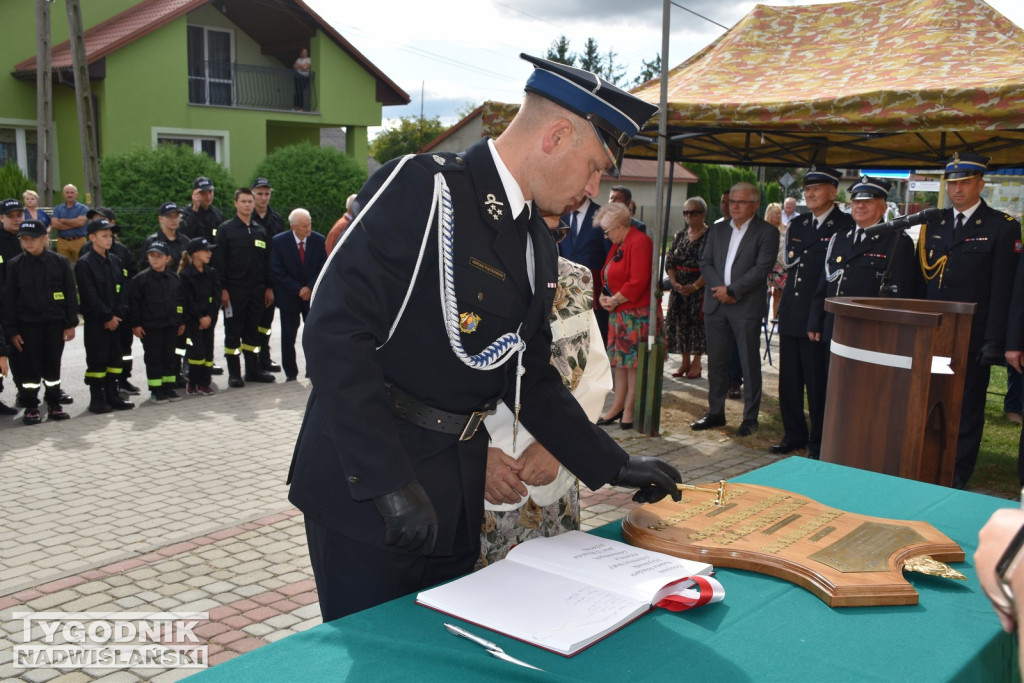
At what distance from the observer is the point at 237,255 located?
991cm

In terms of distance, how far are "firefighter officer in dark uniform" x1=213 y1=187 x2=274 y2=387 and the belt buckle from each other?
8003 millimetres

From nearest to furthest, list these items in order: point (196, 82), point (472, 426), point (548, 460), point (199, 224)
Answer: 1. point (472, 426)
2. point (548, 460)
3. point (199, 224)
4. point (196, 82)

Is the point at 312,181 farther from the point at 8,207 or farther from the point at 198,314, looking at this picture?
the point at 8,207

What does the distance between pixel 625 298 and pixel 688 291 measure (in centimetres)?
191

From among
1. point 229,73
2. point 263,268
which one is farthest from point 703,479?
point 229,73

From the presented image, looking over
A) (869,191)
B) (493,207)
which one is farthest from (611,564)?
(869,191)

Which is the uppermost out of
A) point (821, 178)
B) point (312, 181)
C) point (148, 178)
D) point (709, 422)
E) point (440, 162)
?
point (312, 181)

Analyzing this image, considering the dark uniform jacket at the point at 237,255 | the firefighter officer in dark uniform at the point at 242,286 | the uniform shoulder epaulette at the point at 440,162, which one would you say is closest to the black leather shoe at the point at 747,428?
Answer: the firefighter officer in dark uniform at the point at 242,286

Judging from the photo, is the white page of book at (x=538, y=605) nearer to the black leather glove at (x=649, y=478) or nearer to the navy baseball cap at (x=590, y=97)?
the black leather glove at (x=649, y=478)

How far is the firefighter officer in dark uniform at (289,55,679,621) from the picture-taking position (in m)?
2.04

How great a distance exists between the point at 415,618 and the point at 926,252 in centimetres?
619

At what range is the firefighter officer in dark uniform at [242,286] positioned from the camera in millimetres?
9883

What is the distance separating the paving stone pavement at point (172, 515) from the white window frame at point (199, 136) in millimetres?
16423

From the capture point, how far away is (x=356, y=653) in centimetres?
170
